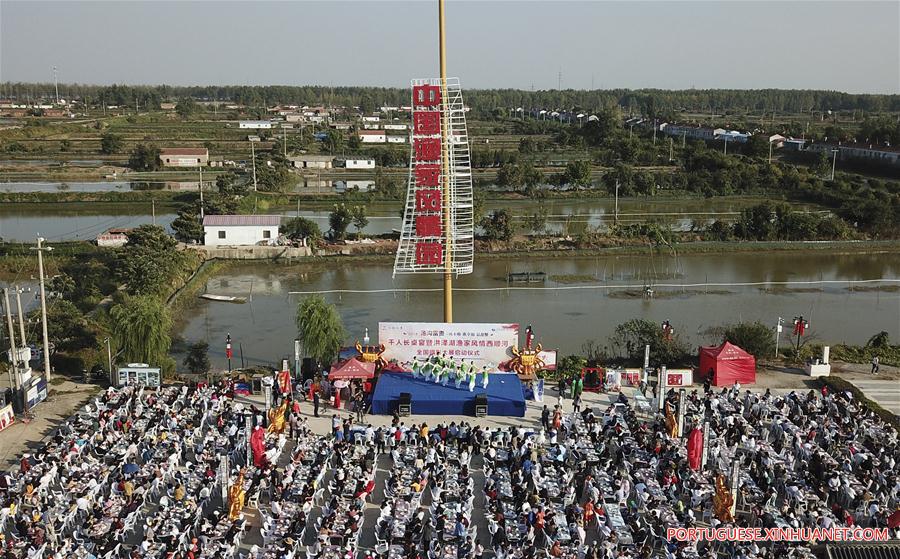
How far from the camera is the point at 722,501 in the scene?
11.9 metres

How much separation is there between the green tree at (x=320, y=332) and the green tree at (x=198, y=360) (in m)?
3.04

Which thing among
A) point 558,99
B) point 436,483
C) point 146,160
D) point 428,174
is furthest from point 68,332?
point 558,99

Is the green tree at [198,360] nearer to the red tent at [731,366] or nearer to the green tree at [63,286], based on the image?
the green tree at [63,286]

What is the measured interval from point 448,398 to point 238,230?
20.2m

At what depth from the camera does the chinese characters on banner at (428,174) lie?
17453mm

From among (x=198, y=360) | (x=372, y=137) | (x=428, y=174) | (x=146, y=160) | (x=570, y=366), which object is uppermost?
(x=372, y=137)

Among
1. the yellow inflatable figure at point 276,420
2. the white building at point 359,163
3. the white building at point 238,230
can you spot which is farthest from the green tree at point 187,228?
the white building at point 359,163

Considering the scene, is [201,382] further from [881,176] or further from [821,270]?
[881,176]

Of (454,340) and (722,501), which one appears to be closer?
(722,501)

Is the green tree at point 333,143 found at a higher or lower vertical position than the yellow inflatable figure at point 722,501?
higher

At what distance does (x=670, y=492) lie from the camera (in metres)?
12.2

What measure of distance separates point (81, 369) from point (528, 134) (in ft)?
255

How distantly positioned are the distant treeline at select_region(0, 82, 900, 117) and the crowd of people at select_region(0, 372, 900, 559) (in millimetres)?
119862

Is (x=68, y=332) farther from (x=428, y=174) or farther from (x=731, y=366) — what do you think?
(x=731, y=366)
